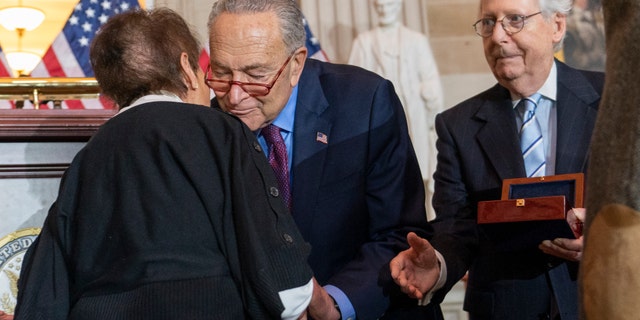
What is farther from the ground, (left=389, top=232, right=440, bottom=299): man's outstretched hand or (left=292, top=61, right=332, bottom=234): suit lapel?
(left=292, top=61, right=332, bottom=234): suit lapel

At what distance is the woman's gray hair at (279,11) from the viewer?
108 inches

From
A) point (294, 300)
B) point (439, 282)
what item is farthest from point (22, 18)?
point (294, 300)

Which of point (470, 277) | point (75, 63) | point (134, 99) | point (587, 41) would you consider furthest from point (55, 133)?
point (587, 41)

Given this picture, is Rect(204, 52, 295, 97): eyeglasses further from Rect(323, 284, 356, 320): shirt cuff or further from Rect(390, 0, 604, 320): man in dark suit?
Rect(390, 0, 604, 320): man in dark suit

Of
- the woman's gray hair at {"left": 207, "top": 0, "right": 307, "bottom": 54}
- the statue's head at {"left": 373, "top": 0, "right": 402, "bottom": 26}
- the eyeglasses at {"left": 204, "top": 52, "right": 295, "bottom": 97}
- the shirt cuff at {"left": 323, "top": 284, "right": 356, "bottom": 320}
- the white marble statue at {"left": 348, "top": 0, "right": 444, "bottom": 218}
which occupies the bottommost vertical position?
the white marble statue at {"left": 348, "top": 0, "right": 444, "bottom": 218}

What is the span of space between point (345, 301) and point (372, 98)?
66 cm

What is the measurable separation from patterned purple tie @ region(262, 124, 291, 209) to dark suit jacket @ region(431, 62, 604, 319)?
56 centimetres

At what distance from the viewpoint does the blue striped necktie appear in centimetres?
301

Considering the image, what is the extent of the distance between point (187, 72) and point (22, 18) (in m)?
4.83

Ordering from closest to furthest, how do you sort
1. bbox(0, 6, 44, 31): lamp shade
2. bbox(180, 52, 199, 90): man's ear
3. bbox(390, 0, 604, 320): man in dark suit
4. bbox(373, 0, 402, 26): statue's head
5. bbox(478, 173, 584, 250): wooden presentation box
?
bbox(180, 52, 199, 90): man's ear → bbox(478, 173, 584, 250): wooden presentation box → bbox(390, 0, 604, 320): man in dark suit → bbox(0, 6, 44, 31): lamp shade → bbox(373, 0, 402, 26): statue's head

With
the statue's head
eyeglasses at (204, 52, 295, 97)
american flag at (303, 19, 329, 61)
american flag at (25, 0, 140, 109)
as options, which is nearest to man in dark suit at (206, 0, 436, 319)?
eyeglasses at (204, 52, 295, 97)

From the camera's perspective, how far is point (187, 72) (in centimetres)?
241

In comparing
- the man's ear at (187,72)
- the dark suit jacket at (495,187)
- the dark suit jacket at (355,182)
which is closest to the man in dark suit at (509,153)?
the dark suit jacket at (495,187)

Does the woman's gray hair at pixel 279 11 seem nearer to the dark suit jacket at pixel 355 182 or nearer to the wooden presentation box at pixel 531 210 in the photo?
the dark suit jacket at pixel 355 182
